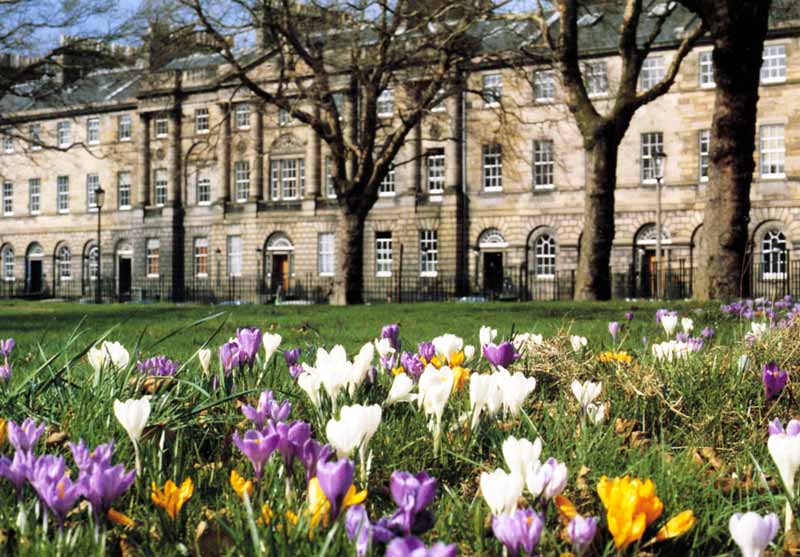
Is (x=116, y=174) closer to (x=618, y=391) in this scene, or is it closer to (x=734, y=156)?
(x=734, y=156)

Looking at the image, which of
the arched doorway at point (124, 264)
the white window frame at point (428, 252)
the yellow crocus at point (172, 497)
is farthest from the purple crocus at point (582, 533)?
the arched doorway at point (124, 264)

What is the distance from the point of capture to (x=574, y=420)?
3125 millimetres

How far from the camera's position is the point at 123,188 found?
60.9 metres

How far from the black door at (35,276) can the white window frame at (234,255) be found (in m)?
14.8

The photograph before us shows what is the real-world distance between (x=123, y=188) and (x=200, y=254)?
318 inches

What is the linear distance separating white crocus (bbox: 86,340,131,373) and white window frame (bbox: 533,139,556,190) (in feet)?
144

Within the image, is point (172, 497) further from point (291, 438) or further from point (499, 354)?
point (499, 354)

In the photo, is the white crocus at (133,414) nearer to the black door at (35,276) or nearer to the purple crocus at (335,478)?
the purple crocus at (335,478)

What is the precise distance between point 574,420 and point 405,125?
22.5 metres

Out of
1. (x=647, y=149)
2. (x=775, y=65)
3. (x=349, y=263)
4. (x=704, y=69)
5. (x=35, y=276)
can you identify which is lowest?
(x=35, y=276)

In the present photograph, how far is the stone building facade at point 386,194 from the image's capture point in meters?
42.3

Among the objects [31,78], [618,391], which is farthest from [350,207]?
[618,391]

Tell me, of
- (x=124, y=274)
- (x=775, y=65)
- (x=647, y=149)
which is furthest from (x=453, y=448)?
(x=124, y=274)

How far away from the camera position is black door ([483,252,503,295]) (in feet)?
154
